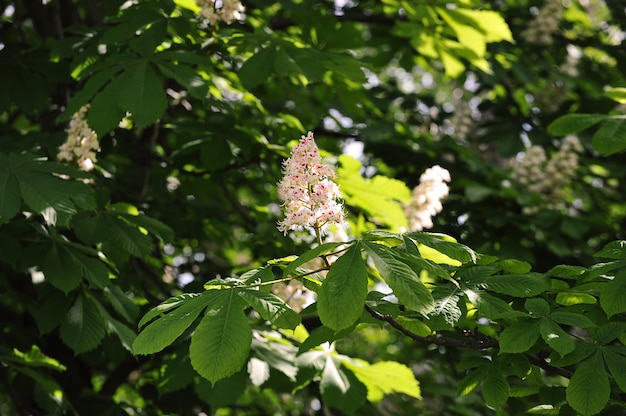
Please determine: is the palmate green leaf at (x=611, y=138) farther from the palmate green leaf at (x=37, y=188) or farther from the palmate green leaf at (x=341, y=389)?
the palmate green leaf at (x=37, y=188)

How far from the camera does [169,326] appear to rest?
1639mm

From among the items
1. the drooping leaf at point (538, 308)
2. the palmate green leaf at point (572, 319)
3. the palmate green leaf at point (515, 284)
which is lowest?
the drooping leaf at point (538, 308)

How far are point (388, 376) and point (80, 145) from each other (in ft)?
5.11

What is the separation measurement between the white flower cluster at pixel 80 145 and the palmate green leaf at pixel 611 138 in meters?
1.79

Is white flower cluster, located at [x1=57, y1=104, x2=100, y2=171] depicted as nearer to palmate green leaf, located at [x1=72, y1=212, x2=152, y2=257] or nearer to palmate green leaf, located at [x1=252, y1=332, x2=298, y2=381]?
palmate green leaf, located at [x1=72, y1=212, x2=152, y2=257]

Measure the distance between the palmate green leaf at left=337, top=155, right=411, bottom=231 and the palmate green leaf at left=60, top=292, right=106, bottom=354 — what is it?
106cm

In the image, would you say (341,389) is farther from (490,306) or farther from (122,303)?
(490,306)

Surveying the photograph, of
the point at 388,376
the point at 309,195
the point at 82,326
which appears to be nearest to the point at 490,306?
the point at 309,195

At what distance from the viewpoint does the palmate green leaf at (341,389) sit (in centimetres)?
312

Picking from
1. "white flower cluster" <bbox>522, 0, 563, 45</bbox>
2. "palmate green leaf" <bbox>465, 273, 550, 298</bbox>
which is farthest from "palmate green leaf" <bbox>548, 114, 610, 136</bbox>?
"white flower cluster" <bbox>522, 0, 563, 45</bbox>

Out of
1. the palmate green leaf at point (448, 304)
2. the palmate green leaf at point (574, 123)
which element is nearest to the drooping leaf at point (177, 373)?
the palmate green leaf at point (448, 304)

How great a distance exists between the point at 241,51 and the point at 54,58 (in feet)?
2.54

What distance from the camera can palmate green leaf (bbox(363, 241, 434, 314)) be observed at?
5.19 ft

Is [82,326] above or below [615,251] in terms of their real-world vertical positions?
below
